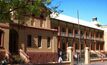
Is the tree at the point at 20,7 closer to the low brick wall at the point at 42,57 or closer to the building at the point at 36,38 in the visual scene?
the building at the point at 36,38

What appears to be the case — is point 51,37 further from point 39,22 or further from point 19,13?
point 19,13

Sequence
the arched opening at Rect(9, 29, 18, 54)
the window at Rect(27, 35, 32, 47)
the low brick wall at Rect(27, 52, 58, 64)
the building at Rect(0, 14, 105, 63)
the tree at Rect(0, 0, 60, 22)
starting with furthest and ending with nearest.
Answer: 1. the window at Rect(27, 35, 32, 47)
2. the low brick wall at Rect(27, 52, 58, 64)
3. the arched opening at Rect(9, 29, 18, 54)
4. the building at Rect(0, 14, 105, 63)
5. the tree at Rect(0, 0, 60, 22)

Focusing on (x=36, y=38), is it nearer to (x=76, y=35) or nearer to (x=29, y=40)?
(x=29, y=40)

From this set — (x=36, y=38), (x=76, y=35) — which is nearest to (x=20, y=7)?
(x=36, y=38)

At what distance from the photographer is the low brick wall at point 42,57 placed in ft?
130

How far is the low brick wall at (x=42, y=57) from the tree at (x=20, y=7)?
53.8ft

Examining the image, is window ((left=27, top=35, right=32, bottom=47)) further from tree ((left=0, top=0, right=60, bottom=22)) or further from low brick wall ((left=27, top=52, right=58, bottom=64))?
tree ((left=0, top=0, right=60, bottom=22))

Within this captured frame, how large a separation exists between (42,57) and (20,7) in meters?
20.0

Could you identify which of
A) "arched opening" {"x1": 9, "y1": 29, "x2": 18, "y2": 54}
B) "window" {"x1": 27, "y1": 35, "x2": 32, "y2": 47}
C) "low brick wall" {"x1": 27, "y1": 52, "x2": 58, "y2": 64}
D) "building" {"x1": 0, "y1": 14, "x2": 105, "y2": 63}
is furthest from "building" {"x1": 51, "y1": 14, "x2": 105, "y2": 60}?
"arched opening" {"x1": 9, "y1": 29, "x2": 18, "y2": 54}

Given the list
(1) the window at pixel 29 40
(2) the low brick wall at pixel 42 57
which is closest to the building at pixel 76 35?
(2) the low brick wall at pixel 42 57

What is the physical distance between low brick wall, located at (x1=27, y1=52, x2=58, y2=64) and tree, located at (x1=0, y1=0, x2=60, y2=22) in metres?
16.4

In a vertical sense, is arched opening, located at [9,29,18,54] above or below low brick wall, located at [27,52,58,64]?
above

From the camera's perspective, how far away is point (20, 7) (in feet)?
74.3

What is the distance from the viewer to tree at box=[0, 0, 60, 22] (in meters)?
22.1
